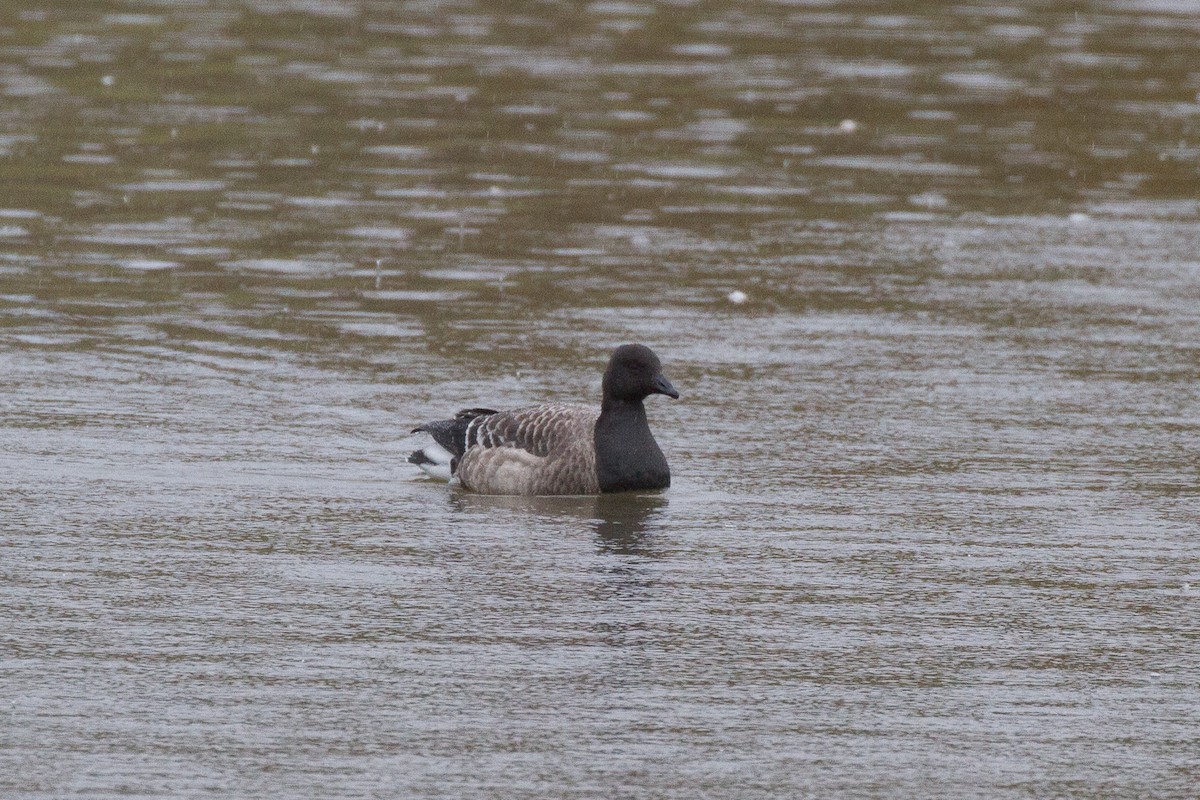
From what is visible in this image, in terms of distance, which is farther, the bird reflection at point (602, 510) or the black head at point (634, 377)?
the black head at point (634, 377)

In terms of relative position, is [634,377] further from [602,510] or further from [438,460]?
[438,460]

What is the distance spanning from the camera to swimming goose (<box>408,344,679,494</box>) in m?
Answer: 10.8

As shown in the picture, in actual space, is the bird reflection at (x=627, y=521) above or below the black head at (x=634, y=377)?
below

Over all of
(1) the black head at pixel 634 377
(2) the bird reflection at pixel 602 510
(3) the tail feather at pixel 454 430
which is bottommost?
(2) the bird reflection at pixel 602 510

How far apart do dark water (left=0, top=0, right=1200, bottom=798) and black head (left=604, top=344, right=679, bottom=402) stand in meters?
0.47

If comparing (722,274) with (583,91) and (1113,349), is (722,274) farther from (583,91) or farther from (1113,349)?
(583,91)

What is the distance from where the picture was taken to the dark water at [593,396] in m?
7.30

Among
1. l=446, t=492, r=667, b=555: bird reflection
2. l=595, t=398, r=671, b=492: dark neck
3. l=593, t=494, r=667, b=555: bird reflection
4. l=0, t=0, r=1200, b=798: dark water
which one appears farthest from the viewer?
l=595, t=398, r=671, b=492: dark neck

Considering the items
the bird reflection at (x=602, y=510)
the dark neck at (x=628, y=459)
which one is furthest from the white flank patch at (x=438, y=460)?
the dark neck at (x=628, y=459)

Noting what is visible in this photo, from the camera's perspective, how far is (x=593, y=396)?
41.6 ft

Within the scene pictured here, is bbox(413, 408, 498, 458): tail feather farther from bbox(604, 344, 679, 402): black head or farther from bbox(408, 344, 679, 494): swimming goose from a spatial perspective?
bbox(604, 344, 679, 402): black head

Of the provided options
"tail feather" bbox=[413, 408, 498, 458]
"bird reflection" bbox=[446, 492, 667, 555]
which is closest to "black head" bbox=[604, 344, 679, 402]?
"bird reflection" bbox=[446, 492, 667, 555]

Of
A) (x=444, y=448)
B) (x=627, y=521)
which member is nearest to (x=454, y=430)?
(x=444, y=448)

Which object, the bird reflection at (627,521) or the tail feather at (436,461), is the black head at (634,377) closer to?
the bird reflection at (627,521)
